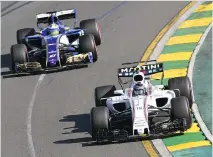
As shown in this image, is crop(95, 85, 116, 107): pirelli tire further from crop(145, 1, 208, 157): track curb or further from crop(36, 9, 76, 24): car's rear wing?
crop(36, 9, 76, 24): car's rear wing

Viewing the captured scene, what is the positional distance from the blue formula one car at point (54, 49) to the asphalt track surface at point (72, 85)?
1.11 ft

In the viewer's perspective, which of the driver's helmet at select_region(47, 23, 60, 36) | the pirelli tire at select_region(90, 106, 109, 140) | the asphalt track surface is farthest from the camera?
the driver's helmet at select_region(47, 23, 60, 36)

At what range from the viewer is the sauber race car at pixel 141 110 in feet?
65.4

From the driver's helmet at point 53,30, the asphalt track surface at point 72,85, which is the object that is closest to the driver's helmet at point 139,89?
the asphalt track surface at point 72,85

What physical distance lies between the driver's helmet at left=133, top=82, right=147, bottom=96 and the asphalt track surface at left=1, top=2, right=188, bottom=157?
134cm

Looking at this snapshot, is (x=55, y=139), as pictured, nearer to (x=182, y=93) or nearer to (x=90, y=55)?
(x=182, y=93)

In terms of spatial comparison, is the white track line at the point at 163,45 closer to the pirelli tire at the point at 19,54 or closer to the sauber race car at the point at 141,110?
the sauber race car at the point at 141,110

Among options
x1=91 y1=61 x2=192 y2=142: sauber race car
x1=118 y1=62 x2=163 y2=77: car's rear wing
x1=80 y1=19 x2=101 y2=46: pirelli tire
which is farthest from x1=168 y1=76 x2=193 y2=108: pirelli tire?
x1=80 y1=19 x2=101 y2=46: pirelli tire

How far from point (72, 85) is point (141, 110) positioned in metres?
5.60

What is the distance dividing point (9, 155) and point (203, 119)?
4935 millimetres

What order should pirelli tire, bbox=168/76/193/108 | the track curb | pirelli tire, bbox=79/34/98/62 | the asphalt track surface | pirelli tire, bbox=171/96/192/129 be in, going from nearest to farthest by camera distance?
the track curb
pirelli tire, bbox=171/96/192/129
the asphalt track surface
pirelli tire, bbox=168/76/193/108
pirelli tire, bbox=79/34/98/62

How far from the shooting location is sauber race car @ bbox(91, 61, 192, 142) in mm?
19922

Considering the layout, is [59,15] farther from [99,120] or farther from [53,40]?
[99,120]

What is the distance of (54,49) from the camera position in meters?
26.5
